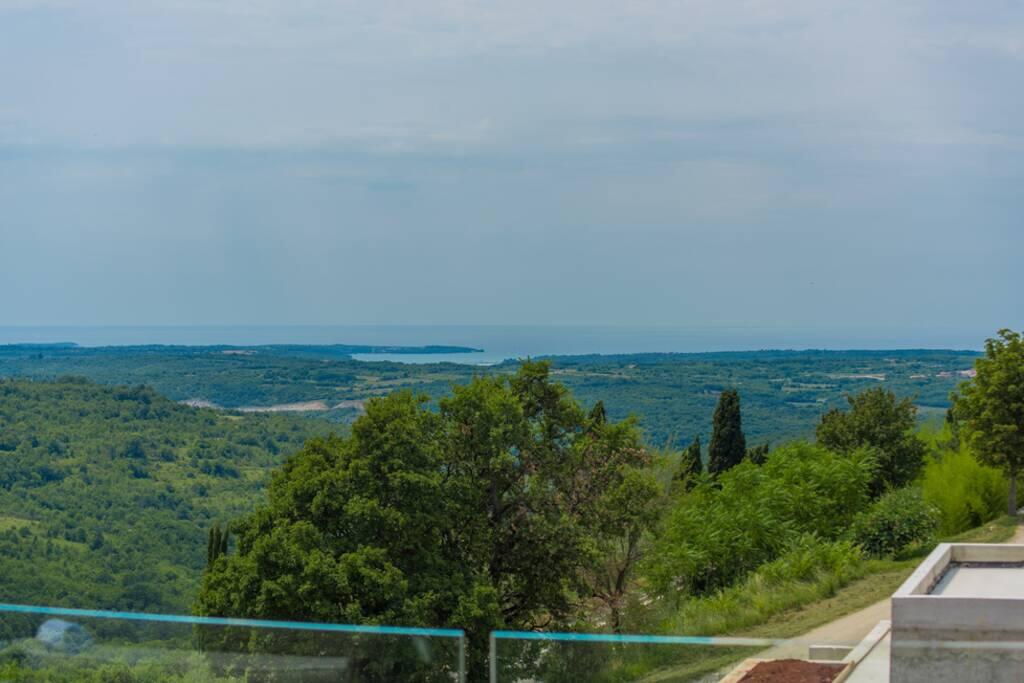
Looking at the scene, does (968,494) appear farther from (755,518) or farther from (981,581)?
(981,581)

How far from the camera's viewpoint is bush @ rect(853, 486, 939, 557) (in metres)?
16.6

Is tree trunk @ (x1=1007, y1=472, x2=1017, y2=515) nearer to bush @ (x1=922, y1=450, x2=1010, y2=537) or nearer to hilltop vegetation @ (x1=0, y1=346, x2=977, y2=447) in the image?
bush @ (x1=922, y1=450, x2=1010, y2=537)

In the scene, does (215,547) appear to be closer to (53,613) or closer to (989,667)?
(53,613)

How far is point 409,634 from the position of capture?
5.50m

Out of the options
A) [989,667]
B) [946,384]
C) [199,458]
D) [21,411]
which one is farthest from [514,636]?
[946,384]

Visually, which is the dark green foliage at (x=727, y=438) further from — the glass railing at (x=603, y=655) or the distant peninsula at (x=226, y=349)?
the distant peninsula at (x=226, y=349)

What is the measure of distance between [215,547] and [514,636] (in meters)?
17.2

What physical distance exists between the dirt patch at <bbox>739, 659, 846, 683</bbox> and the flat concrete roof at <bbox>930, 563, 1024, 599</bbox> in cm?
90

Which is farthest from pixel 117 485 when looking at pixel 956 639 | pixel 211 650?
pixel 956 639

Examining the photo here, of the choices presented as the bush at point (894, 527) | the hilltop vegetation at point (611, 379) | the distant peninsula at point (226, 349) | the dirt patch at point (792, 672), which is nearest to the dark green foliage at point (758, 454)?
the bush at point (894, 527)

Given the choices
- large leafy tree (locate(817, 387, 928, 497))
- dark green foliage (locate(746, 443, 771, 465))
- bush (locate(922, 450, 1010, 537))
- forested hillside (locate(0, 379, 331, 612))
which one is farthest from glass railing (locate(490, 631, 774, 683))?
forested hillside (locate(0, 379, 331, 612))

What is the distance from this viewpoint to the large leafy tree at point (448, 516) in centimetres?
1295

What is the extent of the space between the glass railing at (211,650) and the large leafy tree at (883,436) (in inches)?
811

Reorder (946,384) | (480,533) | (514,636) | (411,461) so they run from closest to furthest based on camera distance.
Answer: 1. (514,636)
2. (411,461)
3. (480,533)
4. (946,384)
